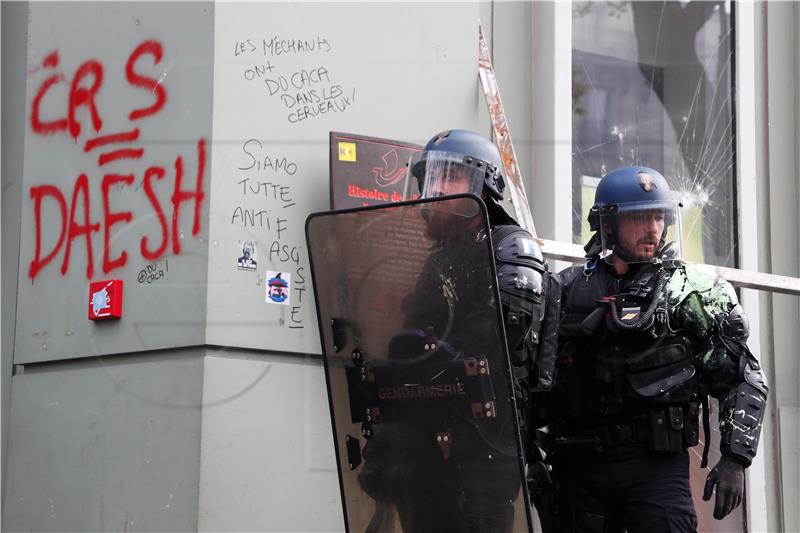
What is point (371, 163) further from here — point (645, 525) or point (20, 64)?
point (645, 525)

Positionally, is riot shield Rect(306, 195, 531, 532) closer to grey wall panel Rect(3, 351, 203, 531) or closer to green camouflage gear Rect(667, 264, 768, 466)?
green camouflage gear Rect(667, 264, 768, 466)

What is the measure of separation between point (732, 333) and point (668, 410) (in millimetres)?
332

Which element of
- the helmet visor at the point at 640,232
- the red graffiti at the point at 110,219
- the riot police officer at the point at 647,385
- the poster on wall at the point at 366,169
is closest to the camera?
the riot police officer at the point at 647,385

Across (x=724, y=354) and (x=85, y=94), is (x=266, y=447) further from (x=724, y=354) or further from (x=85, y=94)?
(x=724, y=354)

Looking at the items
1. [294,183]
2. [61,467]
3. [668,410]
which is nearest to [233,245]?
[294,183]

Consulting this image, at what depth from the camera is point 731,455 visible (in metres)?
4.00

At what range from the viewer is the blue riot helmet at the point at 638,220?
4.39m

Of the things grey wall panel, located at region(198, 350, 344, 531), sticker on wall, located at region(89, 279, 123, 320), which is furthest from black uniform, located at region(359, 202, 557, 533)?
sticker on wall, located at region(89, 279, 123, 320)

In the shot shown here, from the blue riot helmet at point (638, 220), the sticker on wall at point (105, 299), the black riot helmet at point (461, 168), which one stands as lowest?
the sticker on wall at point (105, 299)

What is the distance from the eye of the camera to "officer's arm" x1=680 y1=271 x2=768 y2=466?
402 cm

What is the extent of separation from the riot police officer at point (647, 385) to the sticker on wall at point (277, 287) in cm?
123

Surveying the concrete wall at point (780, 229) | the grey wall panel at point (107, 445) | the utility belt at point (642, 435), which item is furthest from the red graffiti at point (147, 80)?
the concrete wall at point (780, 229)

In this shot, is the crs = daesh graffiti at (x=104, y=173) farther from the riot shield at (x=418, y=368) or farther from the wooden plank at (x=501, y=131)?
the wooden plank at (x=501, y=131)

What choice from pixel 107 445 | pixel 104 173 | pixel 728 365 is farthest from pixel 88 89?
pixel 728 365
